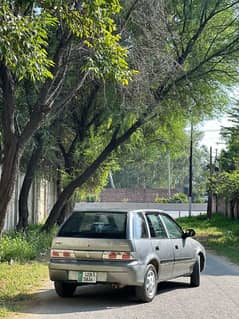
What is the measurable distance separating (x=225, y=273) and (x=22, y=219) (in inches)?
296

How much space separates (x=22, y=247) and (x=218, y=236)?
15.5 metres

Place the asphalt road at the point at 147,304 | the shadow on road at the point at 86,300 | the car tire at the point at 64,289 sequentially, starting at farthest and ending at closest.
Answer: the car tire at the point at 64,289, the shadow on road at the point at 86,300, the asphalt road at the point at 147,304

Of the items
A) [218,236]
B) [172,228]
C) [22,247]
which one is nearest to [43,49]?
[172,228]

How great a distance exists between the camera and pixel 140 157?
2973 centimetres

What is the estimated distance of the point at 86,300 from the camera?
10328mm

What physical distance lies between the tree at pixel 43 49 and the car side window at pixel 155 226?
2495mm

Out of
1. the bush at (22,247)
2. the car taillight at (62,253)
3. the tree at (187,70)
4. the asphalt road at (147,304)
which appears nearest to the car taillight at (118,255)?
the car taillight at (62,253)

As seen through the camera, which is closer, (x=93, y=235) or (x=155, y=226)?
(x=93, y=235)

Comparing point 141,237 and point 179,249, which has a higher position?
point 141,237

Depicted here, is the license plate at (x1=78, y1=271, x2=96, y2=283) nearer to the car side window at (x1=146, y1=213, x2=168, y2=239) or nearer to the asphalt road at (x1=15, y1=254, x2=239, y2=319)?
the asphalt road at (x1=15, y1=254, x2=239, y2=319)

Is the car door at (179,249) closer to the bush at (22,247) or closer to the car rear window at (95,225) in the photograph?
the car rear window at (95,225)

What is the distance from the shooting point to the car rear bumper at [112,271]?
9586 mm

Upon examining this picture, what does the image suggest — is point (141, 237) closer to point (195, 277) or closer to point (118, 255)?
point (118, 255)

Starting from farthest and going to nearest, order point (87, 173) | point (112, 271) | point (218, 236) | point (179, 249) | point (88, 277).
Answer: point (218, 236) < point (87, 173) < point (179, 249) < point (88, 277) < point (112, 271)
